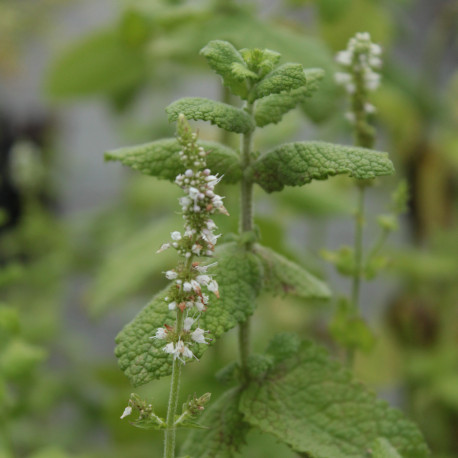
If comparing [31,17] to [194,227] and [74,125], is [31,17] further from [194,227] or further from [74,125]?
[194,227]

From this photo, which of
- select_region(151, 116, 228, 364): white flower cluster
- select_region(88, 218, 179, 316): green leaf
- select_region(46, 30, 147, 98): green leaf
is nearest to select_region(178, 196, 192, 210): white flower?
select_region(151, 116, 228, 364): white flower cluster

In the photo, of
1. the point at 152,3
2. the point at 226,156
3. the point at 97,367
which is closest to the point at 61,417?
the point at 97,367

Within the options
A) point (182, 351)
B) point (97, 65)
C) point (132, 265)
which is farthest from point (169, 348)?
point (97, 65)

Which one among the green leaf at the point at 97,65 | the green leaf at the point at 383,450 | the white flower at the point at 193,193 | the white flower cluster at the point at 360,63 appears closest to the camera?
the white flower at the point at 193,193

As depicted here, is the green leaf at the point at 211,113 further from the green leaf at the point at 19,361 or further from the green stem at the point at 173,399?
the green leaf at the point at 19,361

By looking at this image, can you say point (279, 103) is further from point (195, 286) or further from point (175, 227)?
point (175, 227)

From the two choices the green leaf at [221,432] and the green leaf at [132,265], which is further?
the green leaf at [132,265]

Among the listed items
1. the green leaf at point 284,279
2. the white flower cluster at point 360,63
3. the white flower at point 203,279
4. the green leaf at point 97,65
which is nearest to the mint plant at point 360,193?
the white flower cluster at point 360,63
